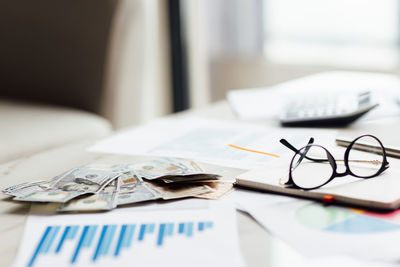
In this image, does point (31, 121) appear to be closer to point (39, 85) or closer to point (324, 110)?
point (39, 85)

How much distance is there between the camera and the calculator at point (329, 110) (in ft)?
3.42

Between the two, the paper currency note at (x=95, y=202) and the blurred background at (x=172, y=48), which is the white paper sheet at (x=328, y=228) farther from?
the blurred background at (x=172, y=48)

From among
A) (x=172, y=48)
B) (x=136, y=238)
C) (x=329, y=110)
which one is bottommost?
(x=136, y=238)

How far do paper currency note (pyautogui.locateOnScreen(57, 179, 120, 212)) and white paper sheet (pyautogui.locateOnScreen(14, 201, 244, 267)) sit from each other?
0.01 metres

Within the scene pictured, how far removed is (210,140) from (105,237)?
1.42ft

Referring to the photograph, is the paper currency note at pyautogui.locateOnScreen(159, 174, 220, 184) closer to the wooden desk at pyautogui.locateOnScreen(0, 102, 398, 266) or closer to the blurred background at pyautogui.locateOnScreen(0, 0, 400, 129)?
the wooden desk at pyautogui.locateOnScreen(0, 102, 398, 266)

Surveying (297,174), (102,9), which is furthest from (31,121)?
(297,174)

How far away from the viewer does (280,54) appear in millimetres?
2443

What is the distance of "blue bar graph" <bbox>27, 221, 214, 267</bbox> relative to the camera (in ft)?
1.92

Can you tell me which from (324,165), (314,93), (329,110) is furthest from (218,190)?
(314,93)

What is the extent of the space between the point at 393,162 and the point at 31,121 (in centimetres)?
105

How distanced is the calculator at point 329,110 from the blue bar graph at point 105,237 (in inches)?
18.9

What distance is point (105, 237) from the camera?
0.62m

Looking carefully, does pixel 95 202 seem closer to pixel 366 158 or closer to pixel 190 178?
pixel 190 178
